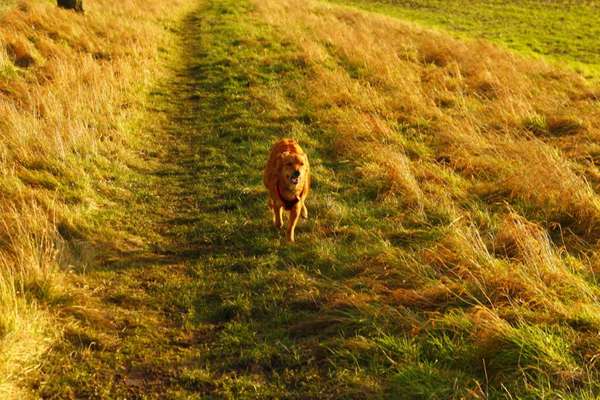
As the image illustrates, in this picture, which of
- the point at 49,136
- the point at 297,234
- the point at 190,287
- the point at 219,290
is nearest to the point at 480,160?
the point at 297,234

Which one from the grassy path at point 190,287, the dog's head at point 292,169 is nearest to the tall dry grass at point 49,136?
the grassy path at point 190,287

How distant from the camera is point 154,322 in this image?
475cm

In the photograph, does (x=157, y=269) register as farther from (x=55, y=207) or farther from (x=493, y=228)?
(x=493, y=228)

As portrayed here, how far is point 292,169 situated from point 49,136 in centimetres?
386

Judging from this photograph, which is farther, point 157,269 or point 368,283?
point 157,269

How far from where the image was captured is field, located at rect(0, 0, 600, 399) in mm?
3980

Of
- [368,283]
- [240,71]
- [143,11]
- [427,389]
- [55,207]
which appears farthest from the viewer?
[143,11]

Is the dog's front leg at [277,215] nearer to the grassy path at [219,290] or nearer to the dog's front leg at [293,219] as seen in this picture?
the grassy path at [219,290]

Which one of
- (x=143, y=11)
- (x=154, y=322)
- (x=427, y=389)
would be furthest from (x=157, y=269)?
(x=143, y=11)

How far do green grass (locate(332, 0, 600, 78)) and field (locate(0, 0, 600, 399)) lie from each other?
10052 millimetres

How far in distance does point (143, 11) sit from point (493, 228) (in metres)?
16.3

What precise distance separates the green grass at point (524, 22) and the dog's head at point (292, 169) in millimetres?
13866

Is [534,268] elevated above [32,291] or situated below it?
above

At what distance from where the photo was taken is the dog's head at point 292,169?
6121mm
